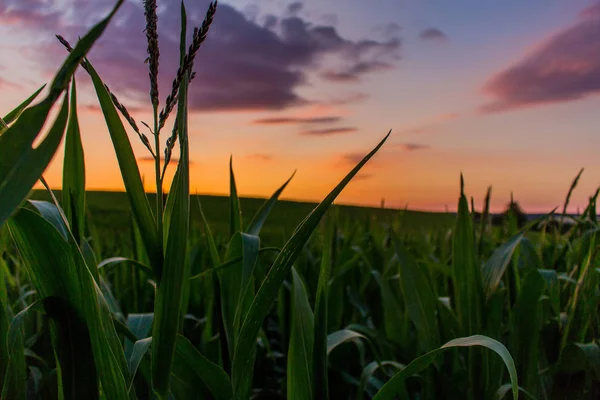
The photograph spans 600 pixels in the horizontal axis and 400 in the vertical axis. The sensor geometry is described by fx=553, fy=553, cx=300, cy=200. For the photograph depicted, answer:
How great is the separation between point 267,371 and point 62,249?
1.56 m

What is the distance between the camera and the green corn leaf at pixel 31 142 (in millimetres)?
612

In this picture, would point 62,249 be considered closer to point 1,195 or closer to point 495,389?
point 1,195

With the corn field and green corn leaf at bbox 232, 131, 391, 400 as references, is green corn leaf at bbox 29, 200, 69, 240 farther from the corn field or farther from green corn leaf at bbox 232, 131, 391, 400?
green corn leaf at bbox 232, 131, 391, 400

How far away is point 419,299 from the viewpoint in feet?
5.56

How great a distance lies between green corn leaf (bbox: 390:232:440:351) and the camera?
1636mm

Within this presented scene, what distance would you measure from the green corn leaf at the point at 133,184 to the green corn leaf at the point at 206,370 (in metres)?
0.24

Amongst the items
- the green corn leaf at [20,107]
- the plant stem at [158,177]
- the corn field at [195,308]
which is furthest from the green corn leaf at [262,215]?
the green corn leaf at [20,107]

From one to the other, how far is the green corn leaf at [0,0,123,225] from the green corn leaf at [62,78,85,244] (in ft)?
1.64

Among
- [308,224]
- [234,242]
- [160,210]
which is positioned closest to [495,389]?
[234,242]

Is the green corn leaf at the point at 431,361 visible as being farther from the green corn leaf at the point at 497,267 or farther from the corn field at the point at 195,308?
the green corn leaf at the point at 497,267

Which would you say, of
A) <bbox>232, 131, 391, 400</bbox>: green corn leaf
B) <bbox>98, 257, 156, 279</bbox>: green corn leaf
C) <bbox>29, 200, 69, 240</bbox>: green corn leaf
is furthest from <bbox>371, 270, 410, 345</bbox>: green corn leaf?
<bbox>29, 200, 69, 240</bbox>: green corn leaf

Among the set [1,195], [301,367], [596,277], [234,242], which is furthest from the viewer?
[596,277]

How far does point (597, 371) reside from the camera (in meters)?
1.57

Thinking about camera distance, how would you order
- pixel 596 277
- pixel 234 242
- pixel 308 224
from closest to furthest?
pixel 308 224
pixel 234 242
pixel 596 277
